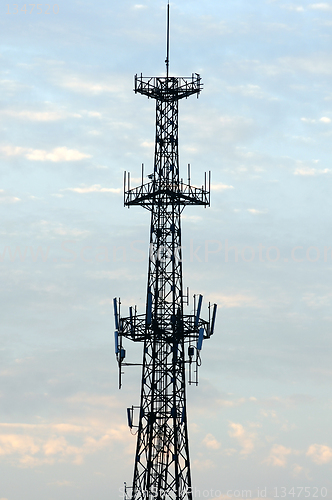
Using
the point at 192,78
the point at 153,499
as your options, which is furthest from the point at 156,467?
the point at 192,78

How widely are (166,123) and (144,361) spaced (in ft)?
71.0

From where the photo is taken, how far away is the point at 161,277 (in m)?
155

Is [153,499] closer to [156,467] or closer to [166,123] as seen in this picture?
[156,467]

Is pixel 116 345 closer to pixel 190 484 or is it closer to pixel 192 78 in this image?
pixel 190 484

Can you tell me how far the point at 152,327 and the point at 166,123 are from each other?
730 inches

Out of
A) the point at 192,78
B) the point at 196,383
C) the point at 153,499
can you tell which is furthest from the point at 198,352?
the point at 192,78

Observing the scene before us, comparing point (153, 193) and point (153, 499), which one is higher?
point (153, 193)

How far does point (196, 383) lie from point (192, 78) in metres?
27.5

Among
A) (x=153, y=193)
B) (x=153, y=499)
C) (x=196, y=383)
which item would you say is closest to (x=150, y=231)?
(x=153, y=193)

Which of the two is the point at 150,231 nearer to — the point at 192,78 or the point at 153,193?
the point at 153,193

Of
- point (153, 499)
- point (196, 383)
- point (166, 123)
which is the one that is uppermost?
point (166, 123)

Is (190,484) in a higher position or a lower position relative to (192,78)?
lower

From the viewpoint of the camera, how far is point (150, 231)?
510 ft

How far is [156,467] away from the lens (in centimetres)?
15325
